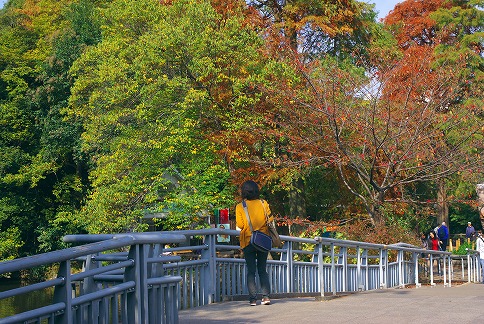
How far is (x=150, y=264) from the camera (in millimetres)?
7797

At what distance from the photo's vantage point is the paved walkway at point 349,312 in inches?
384

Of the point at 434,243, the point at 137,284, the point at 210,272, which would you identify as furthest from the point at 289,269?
the point at 434,243

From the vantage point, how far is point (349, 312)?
10594 mm

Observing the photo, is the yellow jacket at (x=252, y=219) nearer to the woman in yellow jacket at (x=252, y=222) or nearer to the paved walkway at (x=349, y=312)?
the woman in yellow jacket at (x=252, y=222)

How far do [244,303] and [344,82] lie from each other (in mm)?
15280

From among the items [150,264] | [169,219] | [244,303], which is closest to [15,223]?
[169,219]

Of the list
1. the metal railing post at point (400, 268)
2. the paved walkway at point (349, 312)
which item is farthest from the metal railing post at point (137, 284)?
the metal railing post at point (400, 268)

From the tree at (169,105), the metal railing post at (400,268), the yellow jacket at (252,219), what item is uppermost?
the tree at (169,105)

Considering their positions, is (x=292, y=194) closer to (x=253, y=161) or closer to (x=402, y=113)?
(x=253, y=161)

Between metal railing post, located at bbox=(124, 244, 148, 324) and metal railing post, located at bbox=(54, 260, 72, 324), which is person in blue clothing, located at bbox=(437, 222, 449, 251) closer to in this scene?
metal railing post, located at bbox=(124, 244, 148, 324)

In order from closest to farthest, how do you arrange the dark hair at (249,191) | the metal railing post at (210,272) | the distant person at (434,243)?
the dark hair at (249,191) < the metal railing post at (210,272) < the distant person at (434,243)

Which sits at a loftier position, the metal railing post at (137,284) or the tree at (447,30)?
the tree at (447,30)

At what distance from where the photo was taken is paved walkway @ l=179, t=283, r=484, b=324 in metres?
9.76

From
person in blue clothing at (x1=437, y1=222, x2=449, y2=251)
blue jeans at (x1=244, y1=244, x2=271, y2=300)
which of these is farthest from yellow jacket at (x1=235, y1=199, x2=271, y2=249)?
person in blue clothing at (x1=437, y1=222, x2=449, y2=251)
